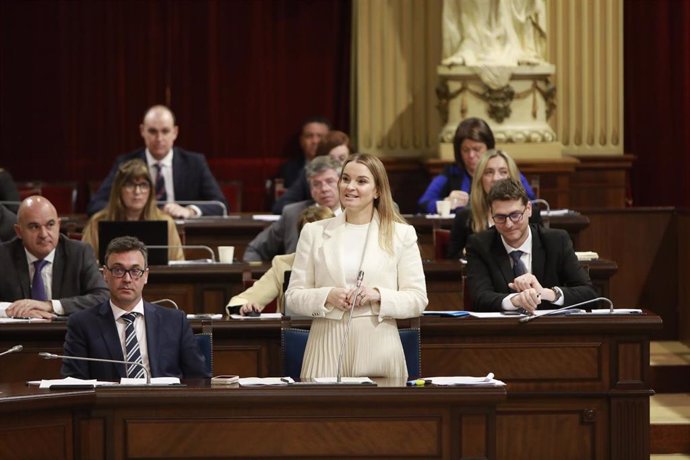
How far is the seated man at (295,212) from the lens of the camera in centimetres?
795

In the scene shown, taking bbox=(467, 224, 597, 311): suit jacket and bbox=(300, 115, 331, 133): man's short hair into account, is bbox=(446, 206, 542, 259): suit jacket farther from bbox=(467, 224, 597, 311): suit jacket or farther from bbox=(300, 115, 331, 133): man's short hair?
bbox=(300, 115, 331, 133): man's short hair

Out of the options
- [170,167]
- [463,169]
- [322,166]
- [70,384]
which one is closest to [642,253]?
[463,169]

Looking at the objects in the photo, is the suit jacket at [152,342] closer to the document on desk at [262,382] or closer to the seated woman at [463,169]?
the document on desk at [262,382]

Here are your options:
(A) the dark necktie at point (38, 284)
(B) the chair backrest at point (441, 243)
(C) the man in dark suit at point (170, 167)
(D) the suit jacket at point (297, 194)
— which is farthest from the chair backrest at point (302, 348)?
(C) the man in dark suit at point (170, 167)

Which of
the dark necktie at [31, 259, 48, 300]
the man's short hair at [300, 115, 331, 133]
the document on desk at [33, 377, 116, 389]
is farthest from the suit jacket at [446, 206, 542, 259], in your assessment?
the man's short hair at [300, 115, 331, 133]

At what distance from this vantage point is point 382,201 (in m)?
5.91

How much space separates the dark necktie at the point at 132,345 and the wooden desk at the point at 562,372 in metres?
1.22

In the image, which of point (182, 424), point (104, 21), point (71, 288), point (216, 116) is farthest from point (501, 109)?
point (182, 424)

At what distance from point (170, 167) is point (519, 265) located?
376cm

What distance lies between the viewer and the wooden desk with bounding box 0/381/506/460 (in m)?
5.05

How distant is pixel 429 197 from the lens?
31.1 ft

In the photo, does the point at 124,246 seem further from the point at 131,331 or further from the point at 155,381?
the point at 155,381

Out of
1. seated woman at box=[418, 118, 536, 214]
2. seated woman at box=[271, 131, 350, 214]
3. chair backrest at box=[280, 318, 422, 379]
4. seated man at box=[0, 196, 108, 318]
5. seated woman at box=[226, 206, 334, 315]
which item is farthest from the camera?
seated woman at box=[271, 131, 350, 214]

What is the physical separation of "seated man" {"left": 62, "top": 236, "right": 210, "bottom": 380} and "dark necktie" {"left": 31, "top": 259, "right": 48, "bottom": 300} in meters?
1.23
